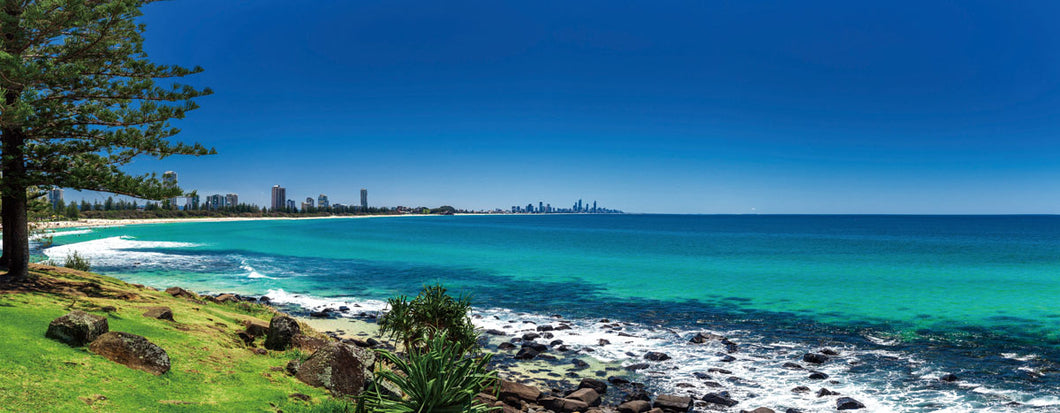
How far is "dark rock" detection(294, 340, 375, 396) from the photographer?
1052 centimetres

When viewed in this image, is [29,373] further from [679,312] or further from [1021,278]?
[1021,278]

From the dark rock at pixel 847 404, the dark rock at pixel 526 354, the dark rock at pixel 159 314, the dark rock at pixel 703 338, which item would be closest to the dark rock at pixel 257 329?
the dark rock at pixel 159 314

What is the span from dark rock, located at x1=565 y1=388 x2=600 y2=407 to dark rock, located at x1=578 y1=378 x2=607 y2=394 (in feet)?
2.42

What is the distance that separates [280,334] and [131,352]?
4.18 meters

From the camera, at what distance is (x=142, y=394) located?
8375 millimetres

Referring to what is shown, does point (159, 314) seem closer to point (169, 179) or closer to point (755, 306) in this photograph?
point (169, 179)

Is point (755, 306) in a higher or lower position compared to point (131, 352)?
lower

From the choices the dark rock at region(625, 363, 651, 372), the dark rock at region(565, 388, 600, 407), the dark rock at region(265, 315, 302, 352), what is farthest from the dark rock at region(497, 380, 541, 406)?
the dark rock at region(265, 315, 302, 352)

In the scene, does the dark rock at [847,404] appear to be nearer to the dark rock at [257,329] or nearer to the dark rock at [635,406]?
the dark rock at [635,406]

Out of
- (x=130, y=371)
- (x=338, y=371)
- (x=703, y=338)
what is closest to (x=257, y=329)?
(x=338, y=371)

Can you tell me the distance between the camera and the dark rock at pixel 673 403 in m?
13.6

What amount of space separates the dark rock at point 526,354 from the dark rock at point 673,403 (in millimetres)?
5774

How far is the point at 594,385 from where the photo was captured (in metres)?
15.2

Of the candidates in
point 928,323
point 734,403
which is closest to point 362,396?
point 734,403
